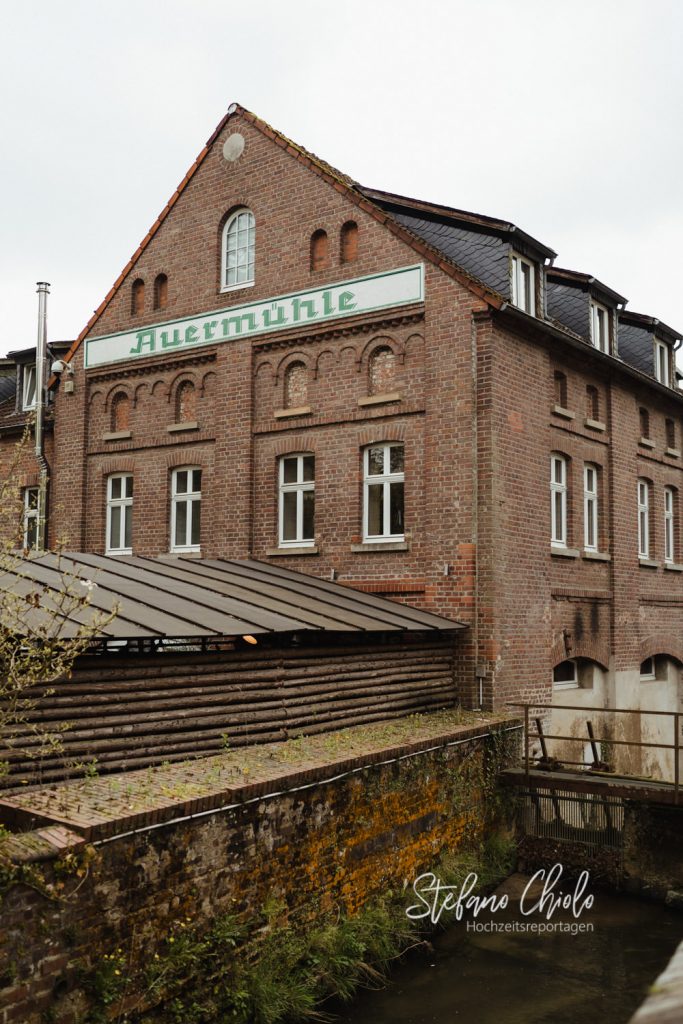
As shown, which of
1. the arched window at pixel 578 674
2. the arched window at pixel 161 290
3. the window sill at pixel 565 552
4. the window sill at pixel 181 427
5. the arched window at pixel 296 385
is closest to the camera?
the window sill at pixel 565 552

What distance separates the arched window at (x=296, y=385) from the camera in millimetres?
17188

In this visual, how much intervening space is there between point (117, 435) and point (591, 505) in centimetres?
937

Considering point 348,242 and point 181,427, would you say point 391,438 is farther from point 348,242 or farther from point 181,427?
point 181,427

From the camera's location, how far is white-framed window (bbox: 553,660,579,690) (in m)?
16.8

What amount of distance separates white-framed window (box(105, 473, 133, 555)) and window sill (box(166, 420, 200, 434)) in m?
1.55

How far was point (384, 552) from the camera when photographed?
623 inches

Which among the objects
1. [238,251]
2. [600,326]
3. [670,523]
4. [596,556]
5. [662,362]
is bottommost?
[596,556]

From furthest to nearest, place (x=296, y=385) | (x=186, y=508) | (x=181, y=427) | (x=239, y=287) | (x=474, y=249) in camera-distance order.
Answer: (x=186, y=508), (x=181, y=427), (x=239, y=287), (x=296, y=385), (x=474, y=249)

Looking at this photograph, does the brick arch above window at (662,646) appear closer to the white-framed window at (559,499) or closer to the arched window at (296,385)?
the white-framed window at (559,499)

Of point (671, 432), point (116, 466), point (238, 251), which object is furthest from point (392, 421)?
point (671, 432)

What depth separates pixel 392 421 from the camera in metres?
16.0

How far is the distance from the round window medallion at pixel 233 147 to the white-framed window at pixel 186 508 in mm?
5924

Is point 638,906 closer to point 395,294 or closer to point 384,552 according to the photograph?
point 384,552

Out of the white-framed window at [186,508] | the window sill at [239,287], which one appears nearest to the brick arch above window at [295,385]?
the window sill at [239,287]
